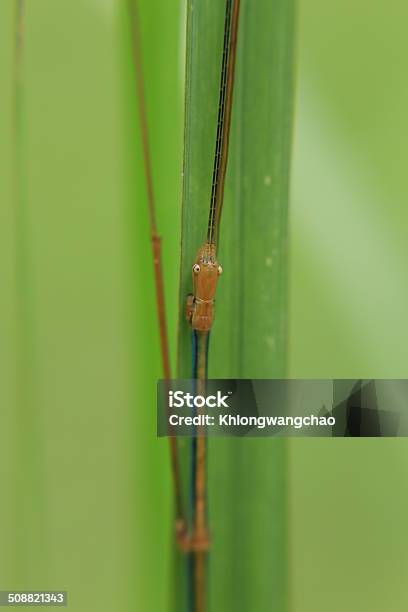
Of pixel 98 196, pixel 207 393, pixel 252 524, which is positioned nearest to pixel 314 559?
pixel 252 524

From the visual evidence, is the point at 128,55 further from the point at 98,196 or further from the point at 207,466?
the point at 207,466

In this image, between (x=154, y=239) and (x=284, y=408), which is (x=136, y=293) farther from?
(x=284, y=408)

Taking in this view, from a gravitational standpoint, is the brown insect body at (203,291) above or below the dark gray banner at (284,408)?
above

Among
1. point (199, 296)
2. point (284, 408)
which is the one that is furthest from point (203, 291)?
point (284, 408)
